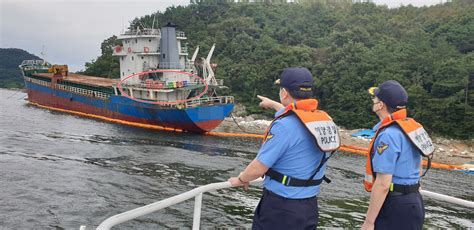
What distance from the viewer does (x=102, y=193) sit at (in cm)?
1234

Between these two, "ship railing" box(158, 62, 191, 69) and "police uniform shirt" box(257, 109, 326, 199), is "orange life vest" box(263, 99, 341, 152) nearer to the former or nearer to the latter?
"police uniform shirt" box(257, 109, 326, 199)

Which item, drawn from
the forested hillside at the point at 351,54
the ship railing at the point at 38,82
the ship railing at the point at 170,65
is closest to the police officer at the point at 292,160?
the ship railing at the point at 170,65

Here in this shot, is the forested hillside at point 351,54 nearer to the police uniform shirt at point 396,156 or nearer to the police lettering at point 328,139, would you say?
the police uniform shirt at point 396,156

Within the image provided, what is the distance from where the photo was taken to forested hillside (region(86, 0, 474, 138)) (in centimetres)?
3419

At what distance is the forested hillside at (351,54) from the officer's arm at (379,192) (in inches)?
1266

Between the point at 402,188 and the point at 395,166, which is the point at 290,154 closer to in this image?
the point at 395,166

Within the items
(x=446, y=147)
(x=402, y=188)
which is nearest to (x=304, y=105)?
(x=402, y=188)

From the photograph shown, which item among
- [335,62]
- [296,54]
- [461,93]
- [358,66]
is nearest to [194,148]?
[461,93]

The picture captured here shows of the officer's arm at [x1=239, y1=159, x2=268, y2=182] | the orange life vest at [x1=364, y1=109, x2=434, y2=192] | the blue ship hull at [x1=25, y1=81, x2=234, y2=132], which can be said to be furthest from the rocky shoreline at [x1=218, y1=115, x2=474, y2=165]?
the officer's arm at [x1=239, y1=159, x2=268, y2=182]

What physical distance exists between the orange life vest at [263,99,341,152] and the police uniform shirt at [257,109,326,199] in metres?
0.04

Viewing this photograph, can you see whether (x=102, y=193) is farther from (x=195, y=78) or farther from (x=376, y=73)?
(x=376, y=73)

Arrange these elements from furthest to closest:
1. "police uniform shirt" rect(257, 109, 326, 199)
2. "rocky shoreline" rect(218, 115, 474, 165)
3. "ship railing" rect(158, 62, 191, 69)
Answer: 1. "ship railing" rect(158, 62, 191, 69)
2. "rocky shoreline" rect(218, 115, 474, 165)
3. "police uniform shirt" rect(257, 109, 326, 199)

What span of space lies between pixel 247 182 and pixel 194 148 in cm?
1983

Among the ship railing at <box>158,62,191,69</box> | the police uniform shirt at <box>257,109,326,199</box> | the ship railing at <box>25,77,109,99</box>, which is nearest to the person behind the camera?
the police uniform shirt at <box>257,109,326,199</box>
